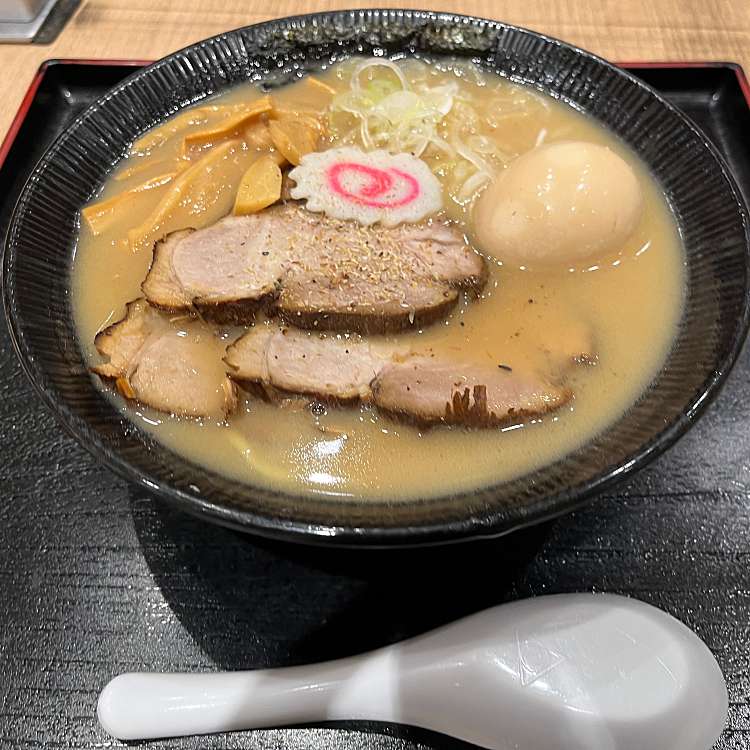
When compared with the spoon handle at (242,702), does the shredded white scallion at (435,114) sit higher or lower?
higher

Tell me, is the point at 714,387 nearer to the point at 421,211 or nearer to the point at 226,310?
the point at 421,211

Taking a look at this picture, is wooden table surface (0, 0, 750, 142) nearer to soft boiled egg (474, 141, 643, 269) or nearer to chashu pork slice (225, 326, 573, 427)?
soft boiled egg (474, 141, 643, 269)

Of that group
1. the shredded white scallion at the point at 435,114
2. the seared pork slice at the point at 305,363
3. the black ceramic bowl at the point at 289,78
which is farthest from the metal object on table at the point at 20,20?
the seared pork slice at the point at 305,363

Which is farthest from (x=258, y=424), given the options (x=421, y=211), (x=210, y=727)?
(x=421, y=211)

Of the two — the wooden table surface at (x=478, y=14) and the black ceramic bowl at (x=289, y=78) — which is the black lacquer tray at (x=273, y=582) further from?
the wooden table surface at (x=478, y=14)

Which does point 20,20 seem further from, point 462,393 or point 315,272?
point 462,393

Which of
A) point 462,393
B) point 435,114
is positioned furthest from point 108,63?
point 462,393
